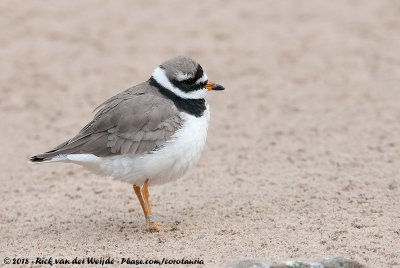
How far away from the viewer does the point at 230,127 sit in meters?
10.2

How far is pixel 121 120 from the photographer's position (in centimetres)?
658

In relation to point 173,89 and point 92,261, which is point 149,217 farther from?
point 173,89

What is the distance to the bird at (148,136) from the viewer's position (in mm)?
6438

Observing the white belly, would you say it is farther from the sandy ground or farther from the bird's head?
the sandy ground

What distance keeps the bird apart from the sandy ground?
0.71 meters

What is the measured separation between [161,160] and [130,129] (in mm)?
494

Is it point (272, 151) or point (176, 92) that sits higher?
point (176, 92)

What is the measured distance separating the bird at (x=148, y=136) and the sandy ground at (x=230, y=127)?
707mm

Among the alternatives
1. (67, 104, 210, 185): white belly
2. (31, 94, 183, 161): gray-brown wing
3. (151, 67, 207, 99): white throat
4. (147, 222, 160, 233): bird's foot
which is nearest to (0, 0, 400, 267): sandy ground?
(147, 222, 160, 233): bird's foot

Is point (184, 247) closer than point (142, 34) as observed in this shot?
Yes

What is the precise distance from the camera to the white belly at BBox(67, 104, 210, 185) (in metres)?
6.40

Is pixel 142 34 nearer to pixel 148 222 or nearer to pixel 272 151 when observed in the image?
pixel 272 151

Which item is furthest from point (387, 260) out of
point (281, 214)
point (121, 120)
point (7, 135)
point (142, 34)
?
point (142, 34)

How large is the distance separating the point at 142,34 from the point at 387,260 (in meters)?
9.08
